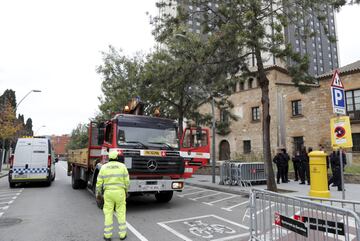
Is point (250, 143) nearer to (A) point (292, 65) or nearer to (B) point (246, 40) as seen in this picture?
(A) point (292, 65)

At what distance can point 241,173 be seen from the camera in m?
14.8

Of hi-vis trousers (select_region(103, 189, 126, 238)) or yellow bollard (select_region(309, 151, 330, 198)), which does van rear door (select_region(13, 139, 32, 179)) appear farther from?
yellow bollard (select_region(309, 151, 330, 198))

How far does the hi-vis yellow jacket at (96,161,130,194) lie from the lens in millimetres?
6199

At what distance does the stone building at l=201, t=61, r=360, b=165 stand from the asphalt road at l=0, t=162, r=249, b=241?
1437 centimetres

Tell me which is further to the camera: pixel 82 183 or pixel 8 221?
pixel 82 183

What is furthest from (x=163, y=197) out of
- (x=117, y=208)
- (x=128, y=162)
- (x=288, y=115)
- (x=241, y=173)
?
(x=288, y=115)

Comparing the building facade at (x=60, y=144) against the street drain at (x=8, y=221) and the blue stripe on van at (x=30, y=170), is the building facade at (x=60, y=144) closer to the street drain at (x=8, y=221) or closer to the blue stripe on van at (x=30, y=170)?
the blue stripe on van at (x=30, y=170)

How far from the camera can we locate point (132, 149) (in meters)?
8.61

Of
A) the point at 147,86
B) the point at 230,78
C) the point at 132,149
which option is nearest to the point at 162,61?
the point at 147,86

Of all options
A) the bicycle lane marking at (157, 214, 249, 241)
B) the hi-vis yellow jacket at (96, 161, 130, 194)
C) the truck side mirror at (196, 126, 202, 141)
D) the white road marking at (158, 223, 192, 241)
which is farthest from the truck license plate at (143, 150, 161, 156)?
the hi-vis yellow jacket at (96, 161, 130, 194)

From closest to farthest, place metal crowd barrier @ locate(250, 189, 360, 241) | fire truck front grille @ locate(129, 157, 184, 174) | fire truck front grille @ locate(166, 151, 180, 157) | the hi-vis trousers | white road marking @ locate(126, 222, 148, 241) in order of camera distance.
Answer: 1. metal crowd barrier @ locate(250, 189, 360, 241)
2. the hi-vis trousers
3. white road marking @ locate(126, 222, 148, 241)
4. fire truck front grille @ locate(129, 157, 184, 174)
5. fire truck front grille @ locate(166, 151, 180, 157)

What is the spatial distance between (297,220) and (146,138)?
568 cm

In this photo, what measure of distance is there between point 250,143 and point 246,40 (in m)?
22.2

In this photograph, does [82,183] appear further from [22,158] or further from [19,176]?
[22,158]
